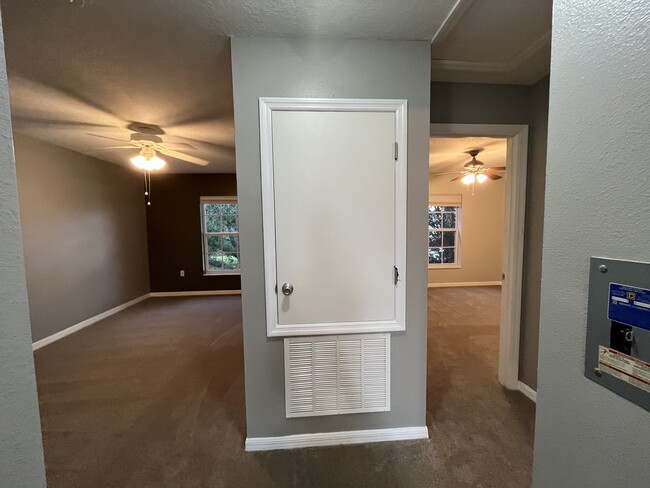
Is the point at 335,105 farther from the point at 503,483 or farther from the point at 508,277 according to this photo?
the point at 503,483

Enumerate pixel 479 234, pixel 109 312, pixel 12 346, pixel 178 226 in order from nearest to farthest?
pixel 12 346 → pixel 109 312 → pixel 178 226 → pixel 479 234

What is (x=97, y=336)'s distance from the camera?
10.7 ft

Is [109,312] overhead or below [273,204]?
below

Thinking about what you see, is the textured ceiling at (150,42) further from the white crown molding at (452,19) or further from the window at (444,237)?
the window at (444,237)

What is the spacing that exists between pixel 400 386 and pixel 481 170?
3.43m

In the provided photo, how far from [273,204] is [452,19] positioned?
1.36 metres

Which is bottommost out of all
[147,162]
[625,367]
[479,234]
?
[625,367]

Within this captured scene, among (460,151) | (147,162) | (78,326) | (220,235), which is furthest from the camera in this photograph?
(220,235)

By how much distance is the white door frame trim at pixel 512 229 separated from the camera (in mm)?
1959

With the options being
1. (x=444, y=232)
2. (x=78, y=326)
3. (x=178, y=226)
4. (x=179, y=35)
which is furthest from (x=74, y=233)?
(x=444, y=232)

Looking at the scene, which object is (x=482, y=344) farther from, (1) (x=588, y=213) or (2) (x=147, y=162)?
(2) (x=147, y=162)

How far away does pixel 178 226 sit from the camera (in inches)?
Answer: 202

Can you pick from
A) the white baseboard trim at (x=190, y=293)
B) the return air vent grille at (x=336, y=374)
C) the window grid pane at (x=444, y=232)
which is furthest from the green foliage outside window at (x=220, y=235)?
the window grid pane at (x=444, y=232)

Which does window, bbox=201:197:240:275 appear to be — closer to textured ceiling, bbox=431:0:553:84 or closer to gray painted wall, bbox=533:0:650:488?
textured ceiling, bbox=431:0:553:84
